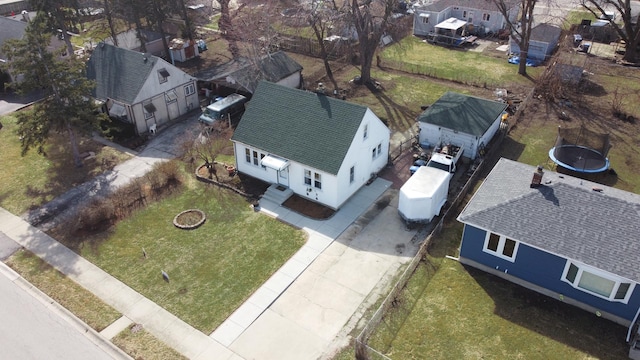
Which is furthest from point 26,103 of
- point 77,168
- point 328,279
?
point 328,279

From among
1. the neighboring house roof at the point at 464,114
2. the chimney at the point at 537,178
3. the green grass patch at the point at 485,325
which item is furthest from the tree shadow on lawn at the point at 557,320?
the neighboring house roof at the point at 464,114

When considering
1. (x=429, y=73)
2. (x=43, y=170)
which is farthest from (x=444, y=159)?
(x=43, y=170)

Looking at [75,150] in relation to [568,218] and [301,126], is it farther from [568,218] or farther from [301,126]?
[568,218]

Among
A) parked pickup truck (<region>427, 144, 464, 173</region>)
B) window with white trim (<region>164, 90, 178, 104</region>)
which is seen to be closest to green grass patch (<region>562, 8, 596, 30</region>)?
parked pickup truck (<region>427, 144, 464, 173</region>)

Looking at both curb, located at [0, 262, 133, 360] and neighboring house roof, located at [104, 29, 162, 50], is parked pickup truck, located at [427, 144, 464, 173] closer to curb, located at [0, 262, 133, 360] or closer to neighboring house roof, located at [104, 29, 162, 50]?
curb, located at [0, 262, 133, 360]

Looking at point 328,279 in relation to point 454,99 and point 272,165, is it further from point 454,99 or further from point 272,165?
point 454,99

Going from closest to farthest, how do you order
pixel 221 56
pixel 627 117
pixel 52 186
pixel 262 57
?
1. pixel 52 186
2. pixel 627 117
3. pixel 262 57
4. pixel 221 56
